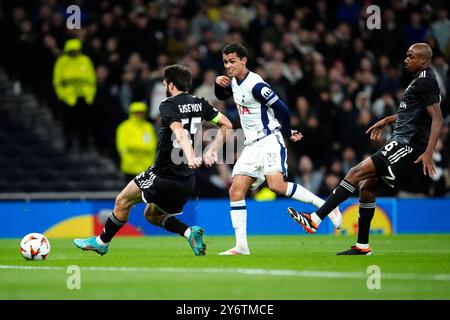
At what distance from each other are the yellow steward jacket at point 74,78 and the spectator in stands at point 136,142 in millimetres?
1295

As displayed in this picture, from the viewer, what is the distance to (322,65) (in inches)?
790

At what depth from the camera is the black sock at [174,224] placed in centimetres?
1083

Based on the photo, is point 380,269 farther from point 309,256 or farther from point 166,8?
point 166,8

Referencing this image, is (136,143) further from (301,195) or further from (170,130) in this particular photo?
(170,130)

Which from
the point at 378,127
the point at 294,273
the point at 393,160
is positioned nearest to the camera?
the point at 294,273

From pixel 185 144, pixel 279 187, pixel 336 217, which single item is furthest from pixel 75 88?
pixel 185 144

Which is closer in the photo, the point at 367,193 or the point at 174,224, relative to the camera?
the point at 367,193

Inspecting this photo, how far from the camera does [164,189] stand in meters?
10.5

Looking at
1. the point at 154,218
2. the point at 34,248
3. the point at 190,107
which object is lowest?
the point at 34,248

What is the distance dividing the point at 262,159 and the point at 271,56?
30.5ft

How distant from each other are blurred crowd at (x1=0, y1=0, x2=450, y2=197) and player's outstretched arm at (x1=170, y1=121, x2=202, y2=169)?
26.8 feet

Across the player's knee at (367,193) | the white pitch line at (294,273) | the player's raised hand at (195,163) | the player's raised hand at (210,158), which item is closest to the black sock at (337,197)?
the player's knee at (367,193)
